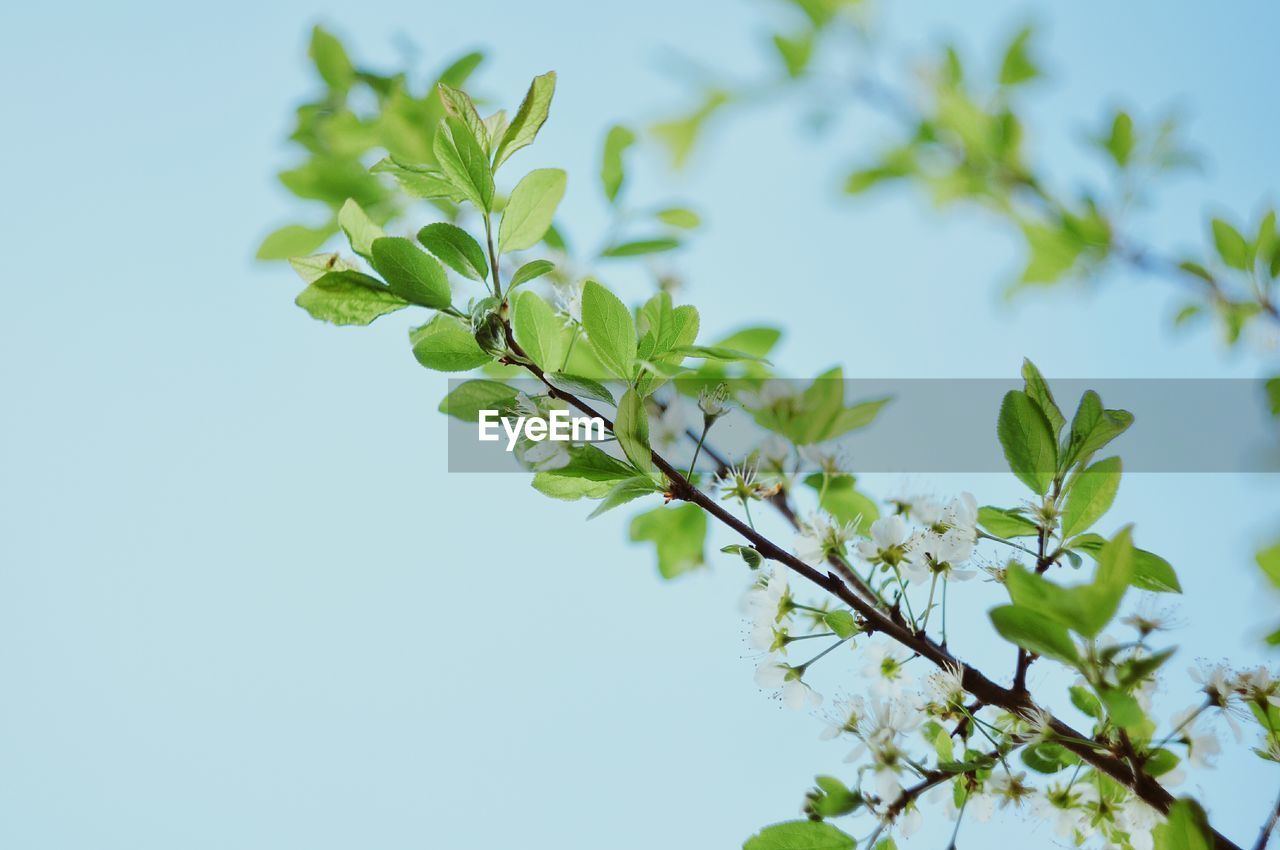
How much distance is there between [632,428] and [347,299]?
26 cm

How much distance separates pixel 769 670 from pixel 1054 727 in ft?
0.75

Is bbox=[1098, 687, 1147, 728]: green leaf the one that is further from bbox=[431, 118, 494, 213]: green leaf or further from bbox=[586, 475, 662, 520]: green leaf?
bbox=[431, 118, 494, 213]: green leaf

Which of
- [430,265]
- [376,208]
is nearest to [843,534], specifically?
[430,265]

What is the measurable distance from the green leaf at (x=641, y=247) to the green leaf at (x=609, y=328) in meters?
0.38

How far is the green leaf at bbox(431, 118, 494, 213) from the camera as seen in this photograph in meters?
0.65

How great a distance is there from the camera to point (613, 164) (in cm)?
100

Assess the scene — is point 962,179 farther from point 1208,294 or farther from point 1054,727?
point 1054,727

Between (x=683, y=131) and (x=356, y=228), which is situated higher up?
(x=683, y=131)

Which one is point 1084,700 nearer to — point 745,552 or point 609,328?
point 745,552

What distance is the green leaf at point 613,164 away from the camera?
38.7 inches

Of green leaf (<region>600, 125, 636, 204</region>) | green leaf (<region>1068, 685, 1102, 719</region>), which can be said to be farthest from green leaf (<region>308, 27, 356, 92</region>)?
green leaf (<region>1068, 685, 1102, 719</region>)

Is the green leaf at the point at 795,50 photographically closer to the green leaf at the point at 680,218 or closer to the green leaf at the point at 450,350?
the green leaf at the point at 680,218

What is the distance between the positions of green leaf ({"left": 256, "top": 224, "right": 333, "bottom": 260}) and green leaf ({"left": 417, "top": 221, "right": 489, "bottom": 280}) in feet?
1.66

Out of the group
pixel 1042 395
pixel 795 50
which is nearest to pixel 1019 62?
pixel 795 50
